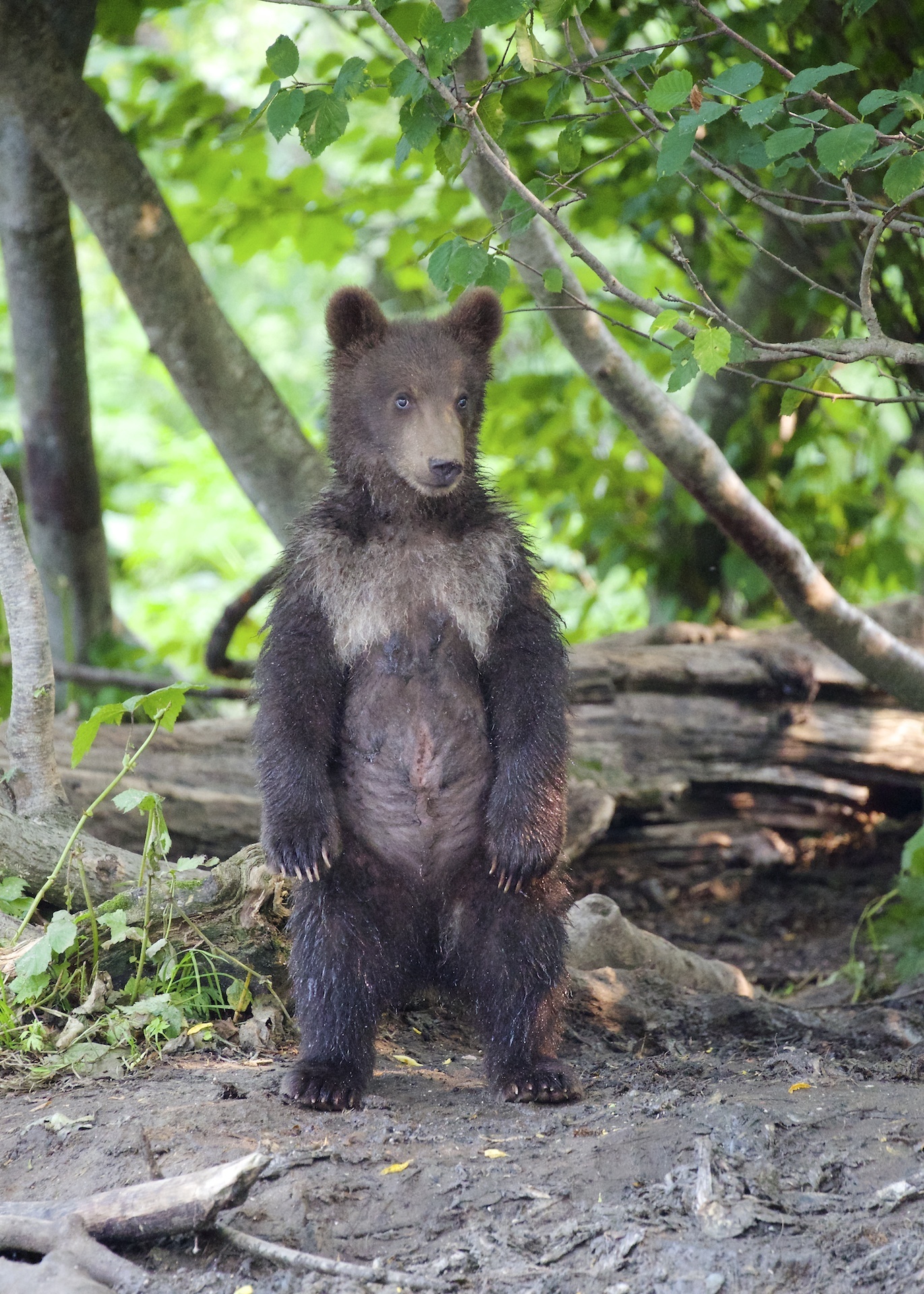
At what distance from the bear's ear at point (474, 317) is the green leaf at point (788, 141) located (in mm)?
1304

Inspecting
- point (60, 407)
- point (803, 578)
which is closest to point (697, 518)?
point (803, 578)

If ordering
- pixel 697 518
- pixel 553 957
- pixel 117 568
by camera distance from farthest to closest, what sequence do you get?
pixel 117 568
pixel 697 518
pixel 553 957

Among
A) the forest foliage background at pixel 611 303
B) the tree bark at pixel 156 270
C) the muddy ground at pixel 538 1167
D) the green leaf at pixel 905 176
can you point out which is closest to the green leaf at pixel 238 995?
the muddy ground at pixel 538 1167

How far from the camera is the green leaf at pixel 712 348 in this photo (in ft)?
9.79

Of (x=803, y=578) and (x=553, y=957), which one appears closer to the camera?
(x=553, y=957)

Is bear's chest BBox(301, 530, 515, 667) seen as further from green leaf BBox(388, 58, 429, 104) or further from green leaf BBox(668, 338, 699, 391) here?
green leaf BBox(388, 58, 429, 104)

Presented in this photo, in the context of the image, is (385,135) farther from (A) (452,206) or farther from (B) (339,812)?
(B) (339,812)

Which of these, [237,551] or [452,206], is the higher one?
[452,206]

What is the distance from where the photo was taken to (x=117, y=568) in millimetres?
13938

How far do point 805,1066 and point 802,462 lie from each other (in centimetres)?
535

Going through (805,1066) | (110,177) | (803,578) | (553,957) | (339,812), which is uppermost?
(110,177)

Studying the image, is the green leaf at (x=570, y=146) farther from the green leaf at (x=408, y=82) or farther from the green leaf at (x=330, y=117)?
the green leaf at (x=330, y=117)

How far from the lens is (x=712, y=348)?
2.99 m

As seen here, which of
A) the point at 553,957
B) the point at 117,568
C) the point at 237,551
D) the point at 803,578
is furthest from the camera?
the point at 117,568
